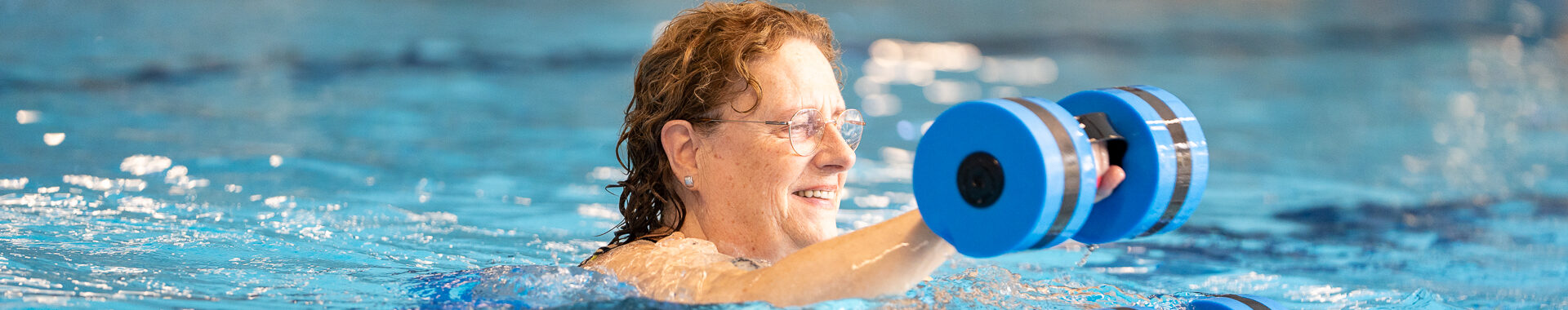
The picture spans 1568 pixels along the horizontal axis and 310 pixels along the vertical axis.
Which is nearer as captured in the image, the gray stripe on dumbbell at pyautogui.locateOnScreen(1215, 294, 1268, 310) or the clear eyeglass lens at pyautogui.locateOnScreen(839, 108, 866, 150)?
the gray stripe on dumbbell at pyautogui.locateOnScreen(1215, 294, 1268, 310)

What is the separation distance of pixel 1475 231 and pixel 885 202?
2.39m

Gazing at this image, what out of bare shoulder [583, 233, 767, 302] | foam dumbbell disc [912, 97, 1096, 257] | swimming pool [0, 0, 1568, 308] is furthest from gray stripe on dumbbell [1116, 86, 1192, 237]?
bare shoulder [583, 233, 767, 302]

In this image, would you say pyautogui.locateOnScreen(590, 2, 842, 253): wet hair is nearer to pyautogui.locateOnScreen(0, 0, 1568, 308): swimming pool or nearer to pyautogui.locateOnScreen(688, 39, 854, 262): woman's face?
pyautogui.locateOnScreen(688, 39, 854, 262): woman's face

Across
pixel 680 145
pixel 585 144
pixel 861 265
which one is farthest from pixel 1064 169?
pixel 585 144

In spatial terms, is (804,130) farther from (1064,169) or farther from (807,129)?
(1064,169)

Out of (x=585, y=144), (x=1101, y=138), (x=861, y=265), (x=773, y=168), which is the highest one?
(x=585, y=144)

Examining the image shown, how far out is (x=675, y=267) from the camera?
7.72 ft

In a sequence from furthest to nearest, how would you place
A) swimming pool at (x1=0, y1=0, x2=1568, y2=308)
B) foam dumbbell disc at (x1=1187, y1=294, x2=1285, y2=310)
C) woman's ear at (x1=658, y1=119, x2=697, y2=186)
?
1. swimming pool at (x1=0, y1=0, x2=1568, y2=308)
2. woman's ear at (x1=658, y1=119, x2=697, y2=186)
3. foam dumbbell disc at (x1=1187, y1=294, x2=1285, y2=310)

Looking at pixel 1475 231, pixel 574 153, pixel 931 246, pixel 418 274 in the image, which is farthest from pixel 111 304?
pixel 1475 231

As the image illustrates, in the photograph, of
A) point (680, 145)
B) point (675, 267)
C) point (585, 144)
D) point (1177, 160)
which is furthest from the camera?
point (585, 144)

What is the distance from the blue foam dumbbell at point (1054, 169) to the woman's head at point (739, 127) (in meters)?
0.71

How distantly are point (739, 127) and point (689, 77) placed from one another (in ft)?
0.49

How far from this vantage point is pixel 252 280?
3.04 meters

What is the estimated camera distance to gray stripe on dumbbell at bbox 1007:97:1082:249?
5.52 feet
